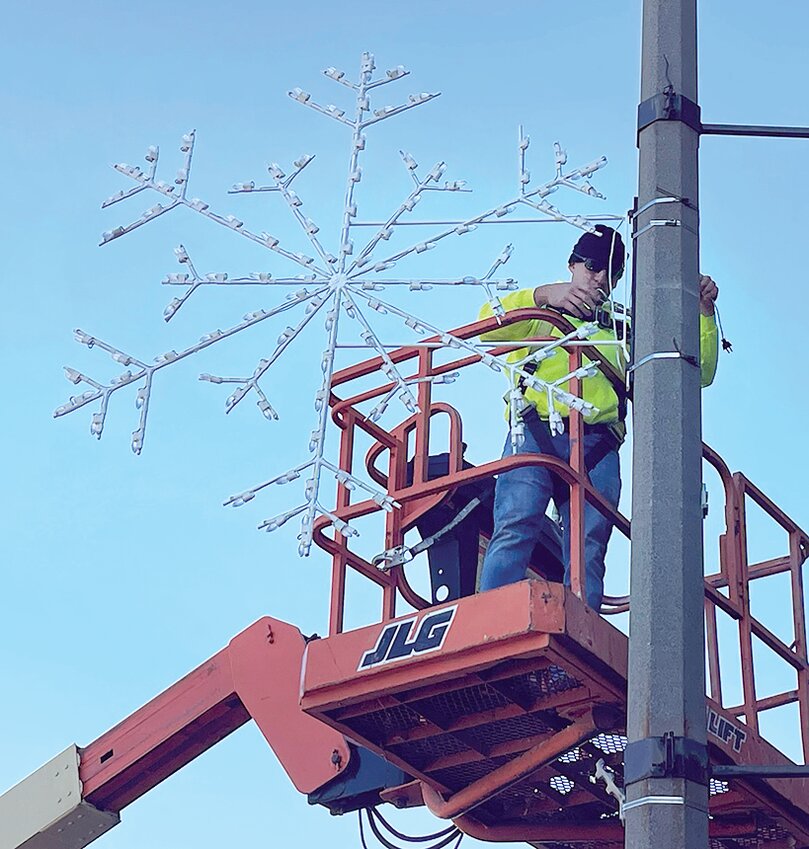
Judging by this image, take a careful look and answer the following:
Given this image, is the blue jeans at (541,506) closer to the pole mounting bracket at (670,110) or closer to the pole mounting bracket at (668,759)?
the pole mounting bracket at (670,110)

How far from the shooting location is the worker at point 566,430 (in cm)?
957

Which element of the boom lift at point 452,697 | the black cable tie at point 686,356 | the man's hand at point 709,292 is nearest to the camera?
the black cable tie at point 686,356

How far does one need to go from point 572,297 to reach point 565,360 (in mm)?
633

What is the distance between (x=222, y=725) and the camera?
1146cm

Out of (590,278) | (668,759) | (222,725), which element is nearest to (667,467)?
(668,759)

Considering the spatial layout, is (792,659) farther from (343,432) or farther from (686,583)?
(686,583)

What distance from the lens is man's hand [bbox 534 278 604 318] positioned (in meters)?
9.77

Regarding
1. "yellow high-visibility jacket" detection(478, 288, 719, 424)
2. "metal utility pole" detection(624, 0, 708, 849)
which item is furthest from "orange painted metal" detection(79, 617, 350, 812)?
"metal utility pole" detection(624, 0, 708, 849)

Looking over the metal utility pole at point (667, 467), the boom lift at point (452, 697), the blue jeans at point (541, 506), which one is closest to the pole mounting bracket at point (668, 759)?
the metal utility pole at point (667, 467)

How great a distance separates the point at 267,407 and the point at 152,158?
5.81 ft

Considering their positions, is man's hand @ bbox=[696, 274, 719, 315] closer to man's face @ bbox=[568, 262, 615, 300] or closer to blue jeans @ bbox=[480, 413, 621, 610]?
man's face @ bbox=[568, 262, 615, 300]

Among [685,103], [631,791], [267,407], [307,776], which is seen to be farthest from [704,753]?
[307,776]

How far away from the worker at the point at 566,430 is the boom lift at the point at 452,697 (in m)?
0.25

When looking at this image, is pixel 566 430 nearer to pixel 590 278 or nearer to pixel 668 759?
pixel 590 278
